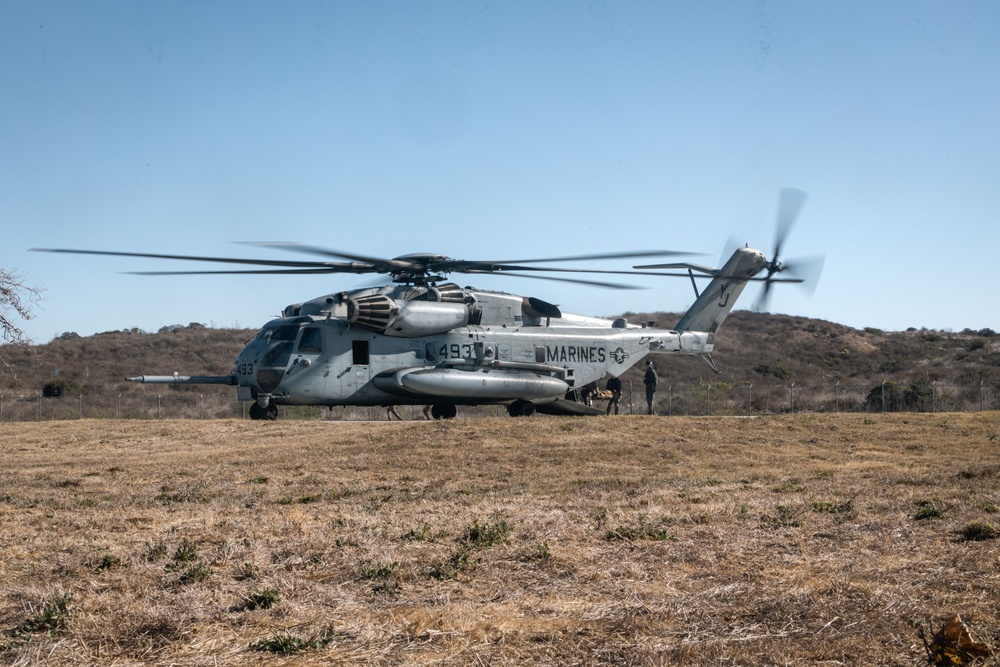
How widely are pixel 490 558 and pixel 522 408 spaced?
19633 mm

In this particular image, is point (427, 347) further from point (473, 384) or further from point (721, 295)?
point (721, 295)

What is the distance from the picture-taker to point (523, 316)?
2844 cm

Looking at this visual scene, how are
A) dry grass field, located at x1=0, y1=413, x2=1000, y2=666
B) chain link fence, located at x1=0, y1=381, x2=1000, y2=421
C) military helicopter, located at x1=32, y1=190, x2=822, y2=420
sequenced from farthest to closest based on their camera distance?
chain link fence, located at x1=0, y1=381, x2=1000, y2=421 → military helicopter, located at x1=32, y1=190, x2=822, y2=420 → dry grass field, located at x1=0, y1=413, x2=1000, y2=666

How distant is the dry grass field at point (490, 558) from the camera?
242 inches

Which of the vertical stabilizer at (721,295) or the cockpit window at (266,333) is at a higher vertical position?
the vertical stabilizer at (721,295)

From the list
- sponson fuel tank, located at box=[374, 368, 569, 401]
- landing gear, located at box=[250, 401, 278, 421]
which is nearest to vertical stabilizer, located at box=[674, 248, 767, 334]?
sponson fuel tank, located at box=[374, 368, 569, 401]

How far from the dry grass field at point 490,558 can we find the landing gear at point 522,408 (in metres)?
9.76

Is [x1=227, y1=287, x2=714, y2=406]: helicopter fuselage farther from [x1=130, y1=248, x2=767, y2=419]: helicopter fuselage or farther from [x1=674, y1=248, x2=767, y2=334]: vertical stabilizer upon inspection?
[x1=674, y1=248, x2=767, y2=334]: vertical stabilizer

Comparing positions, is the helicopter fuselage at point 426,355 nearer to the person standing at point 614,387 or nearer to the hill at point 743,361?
the person standing at point 614,387

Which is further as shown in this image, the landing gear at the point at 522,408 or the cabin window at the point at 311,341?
the landing gear at the point at 522,408

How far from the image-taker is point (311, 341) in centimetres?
2477

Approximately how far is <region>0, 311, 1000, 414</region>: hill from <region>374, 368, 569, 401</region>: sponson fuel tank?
16986 mm

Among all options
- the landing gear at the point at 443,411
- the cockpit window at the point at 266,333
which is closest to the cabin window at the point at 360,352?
the cockpit window at the point at 266,333

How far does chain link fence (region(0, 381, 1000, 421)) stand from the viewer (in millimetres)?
36125
